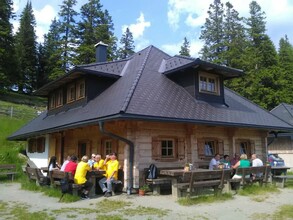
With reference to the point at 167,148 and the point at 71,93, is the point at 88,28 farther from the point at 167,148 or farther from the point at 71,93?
the point at 167,148

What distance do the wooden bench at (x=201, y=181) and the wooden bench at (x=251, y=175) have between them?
24.4 inches

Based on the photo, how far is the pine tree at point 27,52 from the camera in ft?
169

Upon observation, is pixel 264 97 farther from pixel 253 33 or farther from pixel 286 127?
pixel 286 127

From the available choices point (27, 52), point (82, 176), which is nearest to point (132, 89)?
point (82, 176)

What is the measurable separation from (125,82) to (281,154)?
18.7 metres

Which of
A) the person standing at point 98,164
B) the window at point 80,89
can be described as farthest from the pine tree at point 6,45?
the person standing at point 98,164

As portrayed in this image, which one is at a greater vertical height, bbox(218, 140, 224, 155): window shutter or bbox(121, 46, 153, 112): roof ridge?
bbox(121, 46, 153, 112): roof ridge

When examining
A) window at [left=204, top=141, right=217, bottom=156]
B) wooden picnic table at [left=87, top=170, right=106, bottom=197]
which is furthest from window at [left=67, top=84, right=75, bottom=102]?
window at [left=204, top=141, right=217, bottom=156]

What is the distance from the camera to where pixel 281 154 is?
2662 cm

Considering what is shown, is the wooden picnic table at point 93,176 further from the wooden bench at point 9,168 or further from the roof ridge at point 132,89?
the wooden bench at point 9,168

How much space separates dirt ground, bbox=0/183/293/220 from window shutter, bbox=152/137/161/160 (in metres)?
1.58

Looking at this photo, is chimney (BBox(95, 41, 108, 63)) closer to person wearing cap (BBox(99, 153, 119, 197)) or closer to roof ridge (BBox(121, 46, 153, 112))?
roof ridge (BBox(121, 46, 153, 112))

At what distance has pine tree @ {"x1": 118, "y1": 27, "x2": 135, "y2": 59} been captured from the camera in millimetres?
49250

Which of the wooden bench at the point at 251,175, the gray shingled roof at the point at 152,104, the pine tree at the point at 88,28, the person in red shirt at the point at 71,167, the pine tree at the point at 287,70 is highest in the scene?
the pine tree at the point at 88,28
